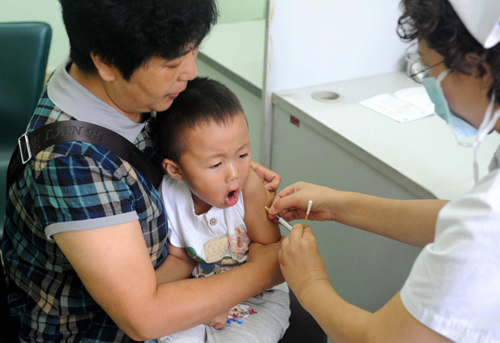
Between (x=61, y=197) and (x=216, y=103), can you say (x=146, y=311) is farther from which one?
(x=216, y=103)

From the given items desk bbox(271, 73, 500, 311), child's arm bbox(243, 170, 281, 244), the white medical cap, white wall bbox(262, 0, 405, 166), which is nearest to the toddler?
child's arm bbox(243, 170, 281, 244)

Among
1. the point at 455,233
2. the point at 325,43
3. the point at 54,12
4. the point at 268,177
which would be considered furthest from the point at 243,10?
the point at 455,233

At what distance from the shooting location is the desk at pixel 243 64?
7.73 ft

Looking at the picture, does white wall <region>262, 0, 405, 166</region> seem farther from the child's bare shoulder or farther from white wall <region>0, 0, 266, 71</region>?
white wall <region>0, 0, 266, 71</region>

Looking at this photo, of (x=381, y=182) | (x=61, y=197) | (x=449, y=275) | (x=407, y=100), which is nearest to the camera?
(x=449, y=275)

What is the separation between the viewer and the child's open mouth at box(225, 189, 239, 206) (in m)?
1.19

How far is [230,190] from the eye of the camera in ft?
3.87

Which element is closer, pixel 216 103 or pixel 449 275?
pixel 449 275

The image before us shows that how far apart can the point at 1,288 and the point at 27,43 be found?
1047 millimetres

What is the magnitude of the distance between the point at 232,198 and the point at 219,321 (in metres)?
0.32

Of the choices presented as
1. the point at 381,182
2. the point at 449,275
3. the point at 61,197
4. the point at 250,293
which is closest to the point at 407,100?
the point at 381,182

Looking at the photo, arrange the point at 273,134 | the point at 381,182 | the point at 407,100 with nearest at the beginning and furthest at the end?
the point at 381,182 < the point at 407,100 < the point at 273,134

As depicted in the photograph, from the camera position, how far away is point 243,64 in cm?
256

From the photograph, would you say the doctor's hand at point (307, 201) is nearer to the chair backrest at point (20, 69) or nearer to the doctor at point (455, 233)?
the doctor at point (455, 233)
